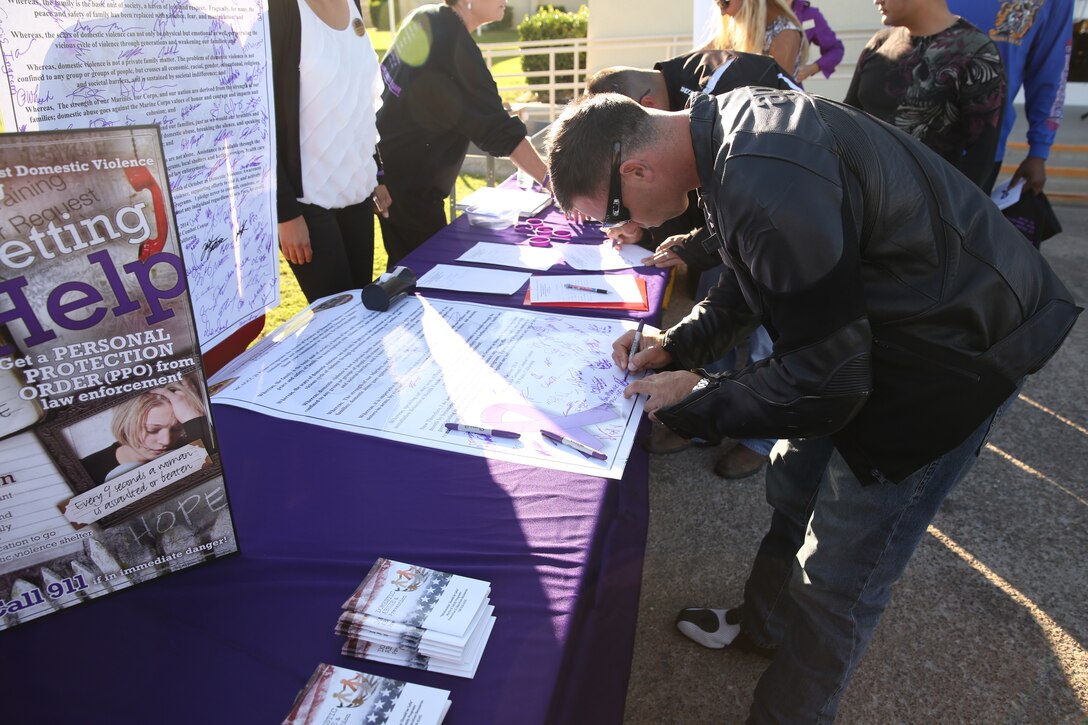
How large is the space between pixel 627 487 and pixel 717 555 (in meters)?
0.90

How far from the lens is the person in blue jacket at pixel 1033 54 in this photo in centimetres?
258

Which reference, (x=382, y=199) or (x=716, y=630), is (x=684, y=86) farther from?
(x=716, y=630)

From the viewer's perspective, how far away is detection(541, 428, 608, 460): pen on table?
1.07 metres

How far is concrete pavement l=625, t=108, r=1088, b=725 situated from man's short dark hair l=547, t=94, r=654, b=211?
129cm

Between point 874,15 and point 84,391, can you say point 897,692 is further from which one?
point 874,15

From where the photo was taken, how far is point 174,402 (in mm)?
775

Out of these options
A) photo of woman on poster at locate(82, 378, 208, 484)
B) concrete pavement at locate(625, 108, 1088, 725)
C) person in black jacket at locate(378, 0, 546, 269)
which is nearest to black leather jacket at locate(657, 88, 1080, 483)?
photo of woman on poster at locate(82, 378, 208, 484)

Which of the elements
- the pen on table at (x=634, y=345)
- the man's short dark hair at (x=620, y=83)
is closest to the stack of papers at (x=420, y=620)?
the pen on table at (x=634, y=345)

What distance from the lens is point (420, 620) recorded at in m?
0.74

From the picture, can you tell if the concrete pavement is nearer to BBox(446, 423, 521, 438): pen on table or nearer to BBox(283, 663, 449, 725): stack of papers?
BBox(446, 423, 521, 438): pen on table

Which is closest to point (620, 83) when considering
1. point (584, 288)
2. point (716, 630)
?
point (584, 288)

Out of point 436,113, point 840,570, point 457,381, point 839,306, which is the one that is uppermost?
point 436,113

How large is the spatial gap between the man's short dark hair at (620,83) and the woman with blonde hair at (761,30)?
0.85 metres

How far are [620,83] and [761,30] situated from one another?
0.99m
